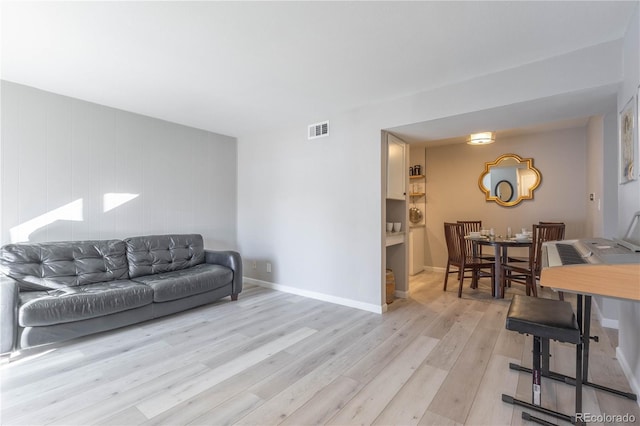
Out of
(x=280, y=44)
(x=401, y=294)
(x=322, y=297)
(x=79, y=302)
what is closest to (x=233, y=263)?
(x=322, y=297)

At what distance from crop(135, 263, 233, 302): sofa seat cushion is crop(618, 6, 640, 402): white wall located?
3.59m

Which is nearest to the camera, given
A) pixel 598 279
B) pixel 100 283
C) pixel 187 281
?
pixel 598 279

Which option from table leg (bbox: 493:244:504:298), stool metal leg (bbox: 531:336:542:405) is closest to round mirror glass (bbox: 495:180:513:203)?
table leg (bbox: 493:244:504:298)

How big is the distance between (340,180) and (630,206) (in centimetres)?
256

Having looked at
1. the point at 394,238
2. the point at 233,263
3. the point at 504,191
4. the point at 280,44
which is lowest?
the point at 233,263

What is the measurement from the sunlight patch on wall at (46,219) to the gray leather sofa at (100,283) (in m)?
0.23

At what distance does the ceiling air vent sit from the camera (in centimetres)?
385

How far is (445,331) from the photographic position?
9.22 feet

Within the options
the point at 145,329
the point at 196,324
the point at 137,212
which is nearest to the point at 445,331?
the point at 196,324

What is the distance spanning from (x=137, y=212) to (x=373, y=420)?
358 cm

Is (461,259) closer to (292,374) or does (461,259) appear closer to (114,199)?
(292,374)

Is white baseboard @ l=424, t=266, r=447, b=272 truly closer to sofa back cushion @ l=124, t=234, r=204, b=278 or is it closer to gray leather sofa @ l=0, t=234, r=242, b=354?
gray leather sofa @ l=0, t=234, r=242, b=354

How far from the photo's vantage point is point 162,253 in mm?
3629

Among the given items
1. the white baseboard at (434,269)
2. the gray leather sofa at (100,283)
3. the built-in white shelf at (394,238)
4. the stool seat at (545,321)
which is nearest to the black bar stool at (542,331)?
the stool seat at (545,321)
